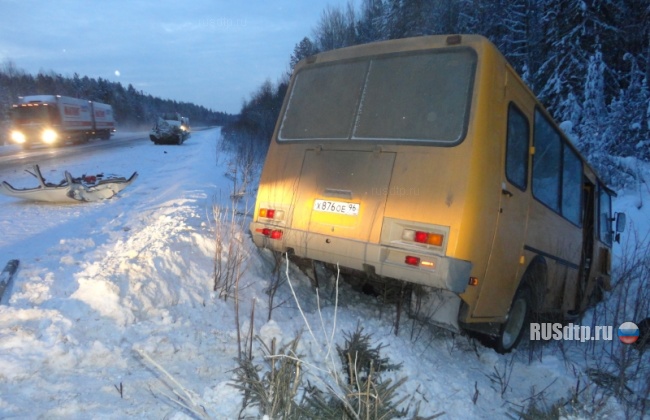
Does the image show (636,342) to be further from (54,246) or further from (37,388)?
(54,246)

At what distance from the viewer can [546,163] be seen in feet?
15.6

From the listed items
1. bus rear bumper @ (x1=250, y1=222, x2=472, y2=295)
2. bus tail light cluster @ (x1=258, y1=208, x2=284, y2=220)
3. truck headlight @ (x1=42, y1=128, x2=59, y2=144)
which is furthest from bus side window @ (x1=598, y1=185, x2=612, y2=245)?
truck headlight @ (x1=42, y1=128, x2=59, y2=144)

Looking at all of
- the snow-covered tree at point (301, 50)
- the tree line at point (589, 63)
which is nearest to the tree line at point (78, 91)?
the snow-covered tree at point (301, 50)

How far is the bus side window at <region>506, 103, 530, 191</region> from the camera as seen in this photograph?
154 inches

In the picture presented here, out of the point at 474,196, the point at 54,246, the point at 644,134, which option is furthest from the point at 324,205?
the point at 644,134

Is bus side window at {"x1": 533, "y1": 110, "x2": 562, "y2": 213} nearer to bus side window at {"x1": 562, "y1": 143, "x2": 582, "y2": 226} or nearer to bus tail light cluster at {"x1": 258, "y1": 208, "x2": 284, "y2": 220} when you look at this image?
bus side window at {"x1": 562, "y1": 143, "x2": 582, "y2": 226}

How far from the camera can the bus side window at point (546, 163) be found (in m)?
4.49

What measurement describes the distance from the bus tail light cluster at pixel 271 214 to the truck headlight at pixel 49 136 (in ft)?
88.8

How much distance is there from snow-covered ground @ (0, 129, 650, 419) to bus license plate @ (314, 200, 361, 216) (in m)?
0.89

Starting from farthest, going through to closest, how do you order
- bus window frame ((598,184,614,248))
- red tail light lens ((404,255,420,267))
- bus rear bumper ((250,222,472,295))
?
bus window frame ((598,184,614,248)) < red tail light lens ((404,255,420,267)) < bus rear bumper ((250,222,472,295))

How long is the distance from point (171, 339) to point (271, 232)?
153 centimetres

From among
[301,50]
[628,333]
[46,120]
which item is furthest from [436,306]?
[301,50]

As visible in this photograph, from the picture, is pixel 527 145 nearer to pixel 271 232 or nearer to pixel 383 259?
pixel 383 259

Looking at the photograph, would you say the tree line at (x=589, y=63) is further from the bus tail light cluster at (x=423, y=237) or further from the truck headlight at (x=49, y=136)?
the bus tail light cluster at (x=423, y=237)
